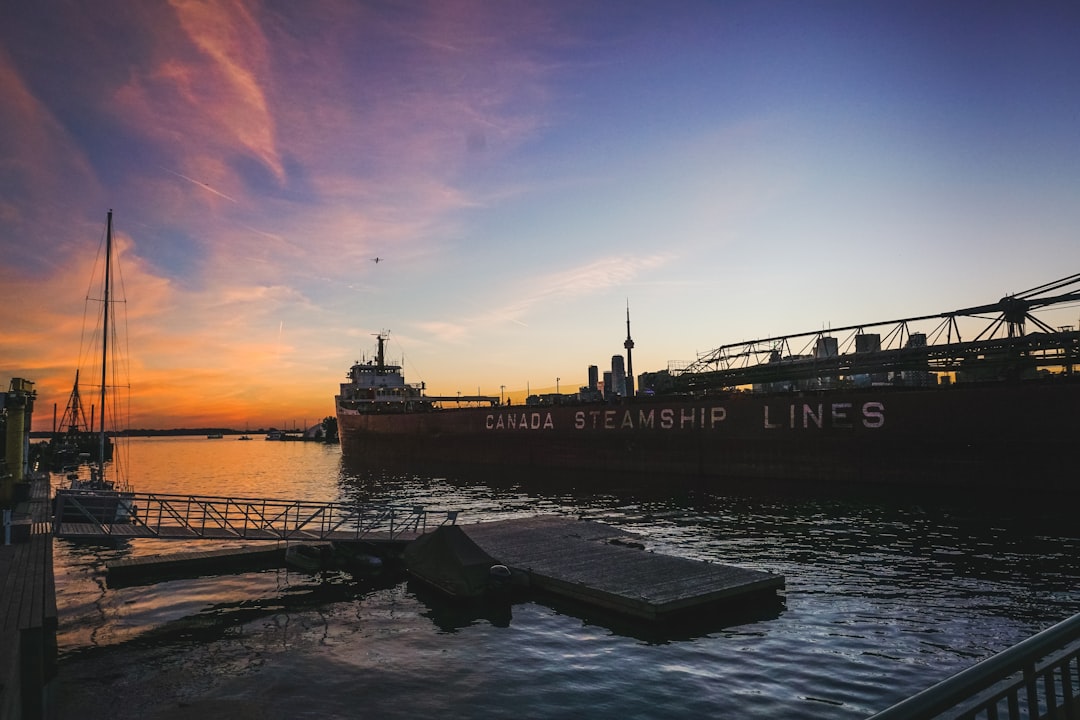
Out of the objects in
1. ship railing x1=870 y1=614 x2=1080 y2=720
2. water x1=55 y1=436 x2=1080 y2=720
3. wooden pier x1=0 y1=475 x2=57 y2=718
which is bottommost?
water x1=55 y1=436 x2=1080 y2=720

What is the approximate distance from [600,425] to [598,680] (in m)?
45.2

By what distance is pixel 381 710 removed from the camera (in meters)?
11.9

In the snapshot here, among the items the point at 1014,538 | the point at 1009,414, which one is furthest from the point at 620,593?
the point at 1009,414

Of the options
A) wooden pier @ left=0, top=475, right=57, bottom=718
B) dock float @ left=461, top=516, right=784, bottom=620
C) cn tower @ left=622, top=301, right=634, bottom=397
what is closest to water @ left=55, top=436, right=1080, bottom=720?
dock float @ left=461, top=516, right=784, bottom=620

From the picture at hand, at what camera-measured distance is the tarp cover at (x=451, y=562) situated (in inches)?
740

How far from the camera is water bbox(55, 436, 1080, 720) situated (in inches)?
481

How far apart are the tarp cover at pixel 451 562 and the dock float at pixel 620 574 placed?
1427 mm

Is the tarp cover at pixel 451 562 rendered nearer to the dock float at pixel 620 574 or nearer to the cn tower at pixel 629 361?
the dock float at pixel 620 574

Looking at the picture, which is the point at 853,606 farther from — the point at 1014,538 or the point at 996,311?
the point at 996,311

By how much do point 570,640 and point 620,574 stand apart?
4032mm

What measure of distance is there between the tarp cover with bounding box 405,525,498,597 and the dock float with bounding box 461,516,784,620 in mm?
1427

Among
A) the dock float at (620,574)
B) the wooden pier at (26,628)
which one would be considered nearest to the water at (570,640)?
the dock float at (620,574)

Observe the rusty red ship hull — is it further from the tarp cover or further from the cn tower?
the tarp cover

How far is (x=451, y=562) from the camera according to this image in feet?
63.6
